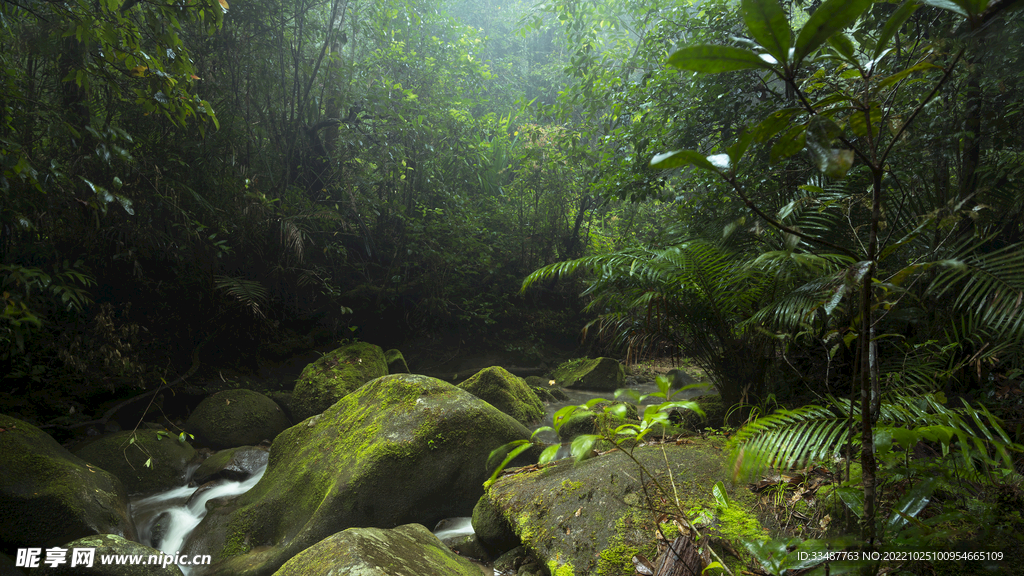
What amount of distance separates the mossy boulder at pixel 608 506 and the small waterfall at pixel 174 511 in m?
2.82

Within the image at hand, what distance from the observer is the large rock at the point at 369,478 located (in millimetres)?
3148

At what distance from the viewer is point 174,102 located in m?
3.86

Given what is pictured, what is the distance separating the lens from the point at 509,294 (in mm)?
9773

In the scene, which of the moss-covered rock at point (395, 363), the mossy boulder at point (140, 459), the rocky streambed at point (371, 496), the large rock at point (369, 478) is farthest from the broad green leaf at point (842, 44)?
the moss-covered rock at point (395, 363)

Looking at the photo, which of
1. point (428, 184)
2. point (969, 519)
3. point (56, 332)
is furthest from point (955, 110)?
point (56, 332)

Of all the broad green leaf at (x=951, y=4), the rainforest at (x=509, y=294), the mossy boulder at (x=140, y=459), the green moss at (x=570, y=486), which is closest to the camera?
the broad green leaf at (x=951, y=4)

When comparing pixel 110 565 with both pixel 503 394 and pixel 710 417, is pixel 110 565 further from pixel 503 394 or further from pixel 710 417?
pixel 710 417

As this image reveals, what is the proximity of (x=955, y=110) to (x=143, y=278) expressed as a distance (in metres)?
7.73

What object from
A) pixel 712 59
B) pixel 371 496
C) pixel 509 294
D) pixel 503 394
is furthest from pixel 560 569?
pixel 509 294

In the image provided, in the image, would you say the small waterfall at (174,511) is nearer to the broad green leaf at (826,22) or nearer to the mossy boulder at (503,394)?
the mossy boulder at (503,394)

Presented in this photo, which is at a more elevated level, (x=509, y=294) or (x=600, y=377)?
(x=509, y=294)

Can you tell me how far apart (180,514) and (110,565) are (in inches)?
62.1

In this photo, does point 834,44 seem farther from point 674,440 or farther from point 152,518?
point 152,518

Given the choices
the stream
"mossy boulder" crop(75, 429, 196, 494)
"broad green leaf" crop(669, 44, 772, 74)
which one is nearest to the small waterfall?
the stream
